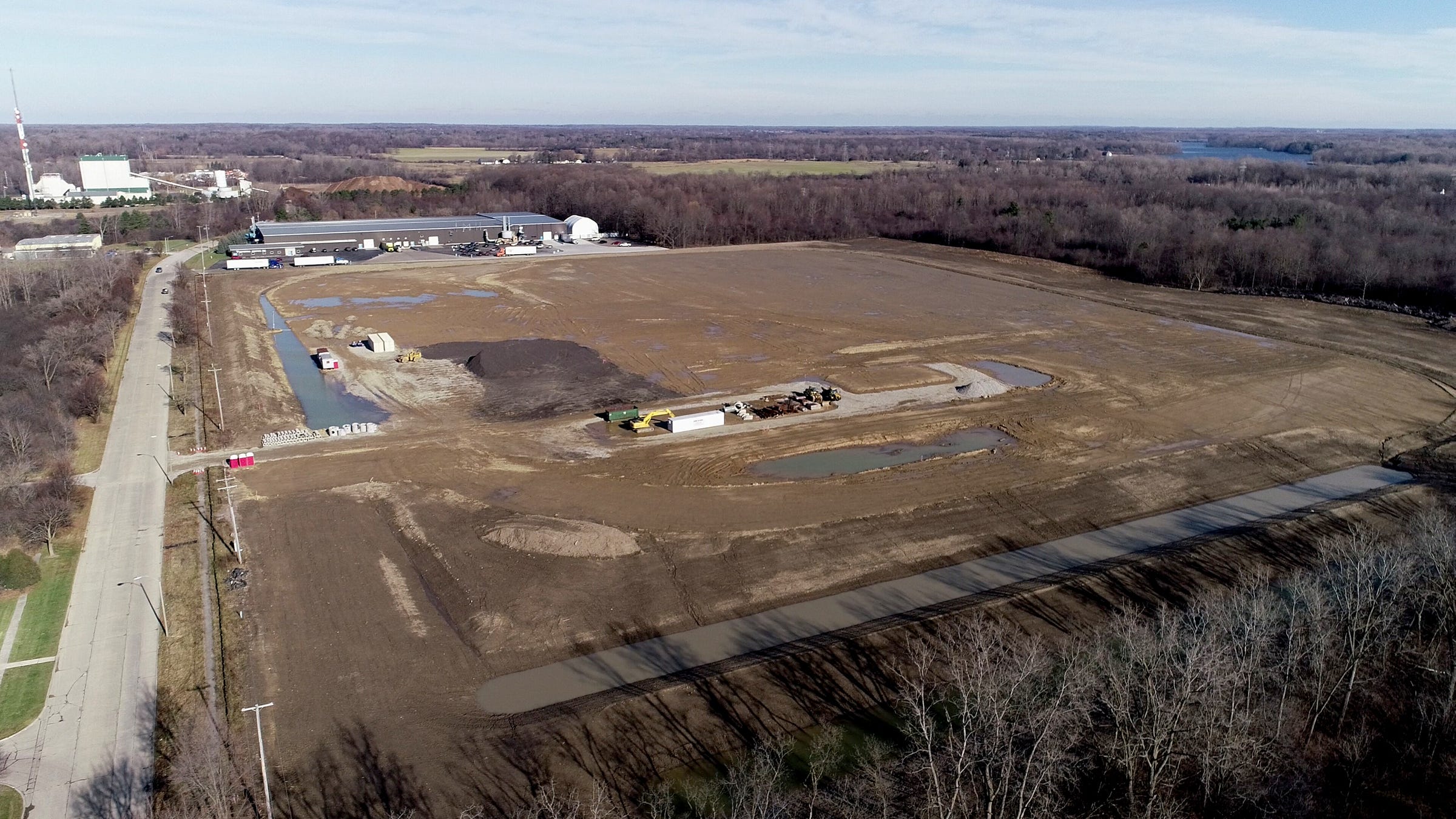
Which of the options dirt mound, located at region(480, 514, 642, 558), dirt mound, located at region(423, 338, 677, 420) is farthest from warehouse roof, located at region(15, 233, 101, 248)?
dirt mound, located at region(480, 514, 642, 558)

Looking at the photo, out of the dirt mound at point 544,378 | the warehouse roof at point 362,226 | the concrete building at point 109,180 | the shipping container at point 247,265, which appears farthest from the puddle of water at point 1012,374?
the concrete building at point 109,180

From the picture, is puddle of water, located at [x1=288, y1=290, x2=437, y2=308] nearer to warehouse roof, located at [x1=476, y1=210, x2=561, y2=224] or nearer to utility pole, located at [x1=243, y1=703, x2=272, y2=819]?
warehouse roof, located at [x1=476, y1=210, x2=561, y2=224]

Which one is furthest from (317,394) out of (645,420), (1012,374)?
(1012,374)

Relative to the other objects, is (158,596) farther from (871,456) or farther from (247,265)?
(247,265)

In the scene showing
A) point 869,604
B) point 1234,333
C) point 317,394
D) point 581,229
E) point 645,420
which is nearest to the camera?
point 869,604

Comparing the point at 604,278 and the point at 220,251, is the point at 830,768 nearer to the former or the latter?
the point at 604,278

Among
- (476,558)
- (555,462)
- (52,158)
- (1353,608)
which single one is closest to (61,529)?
(476,558)
